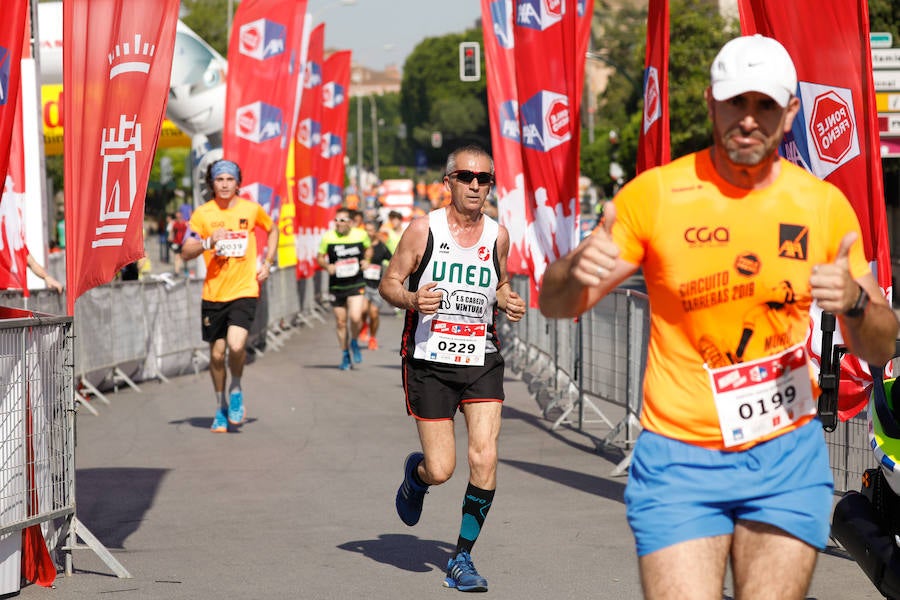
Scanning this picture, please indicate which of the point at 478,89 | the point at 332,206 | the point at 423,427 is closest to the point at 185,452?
the point at 423,427

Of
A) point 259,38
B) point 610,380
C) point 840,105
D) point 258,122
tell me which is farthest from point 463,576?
point 259,38

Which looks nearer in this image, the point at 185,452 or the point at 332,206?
the point at 185,452

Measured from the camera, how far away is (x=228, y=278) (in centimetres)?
1281

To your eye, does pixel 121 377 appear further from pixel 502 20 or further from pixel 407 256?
pixel 407 256

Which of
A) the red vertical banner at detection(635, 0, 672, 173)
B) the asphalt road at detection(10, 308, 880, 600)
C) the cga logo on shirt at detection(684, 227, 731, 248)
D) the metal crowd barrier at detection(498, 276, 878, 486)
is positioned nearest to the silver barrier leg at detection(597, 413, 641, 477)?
the metal crowd barrier at detection(498, 276, 878, 486)

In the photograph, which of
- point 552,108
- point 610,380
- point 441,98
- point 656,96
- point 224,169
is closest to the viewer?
point 656,96

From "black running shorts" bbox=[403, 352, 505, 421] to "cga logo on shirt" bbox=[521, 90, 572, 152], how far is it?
5.43 m

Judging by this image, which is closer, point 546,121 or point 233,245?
point 546,121

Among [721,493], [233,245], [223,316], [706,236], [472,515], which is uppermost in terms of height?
[706,236]

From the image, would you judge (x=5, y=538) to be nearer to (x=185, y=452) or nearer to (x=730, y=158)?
(x=730, y=158)

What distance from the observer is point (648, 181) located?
4.00 m

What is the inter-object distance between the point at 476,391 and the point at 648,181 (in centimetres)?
325

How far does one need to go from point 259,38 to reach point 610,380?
8.58m

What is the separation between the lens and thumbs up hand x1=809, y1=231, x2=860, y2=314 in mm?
3709
